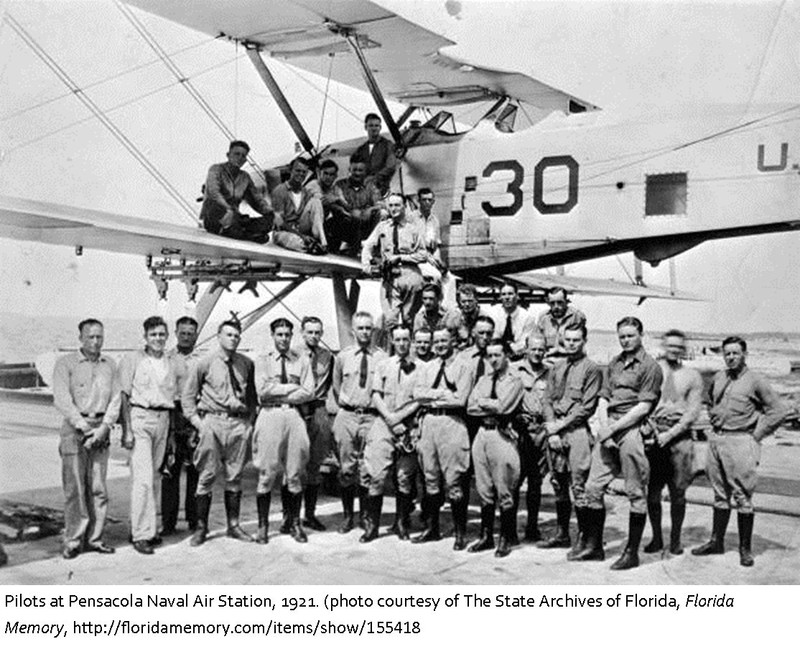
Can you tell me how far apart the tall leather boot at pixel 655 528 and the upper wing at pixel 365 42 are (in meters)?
4.37

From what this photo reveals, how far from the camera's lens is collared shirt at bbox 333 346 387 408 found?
17.9ft

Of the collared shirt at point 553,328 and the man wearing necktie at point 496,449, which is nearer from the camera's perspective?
the man wearing necktie at point 496,449

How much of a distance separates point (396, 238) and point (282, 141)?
8.38 metres

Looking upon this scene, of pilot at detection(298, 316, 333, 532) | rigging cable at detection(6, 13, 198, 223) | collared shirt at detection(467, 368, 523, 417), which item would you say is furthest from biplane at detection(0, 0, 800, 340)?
collared shirt at detection(467, 368, 523, 417)

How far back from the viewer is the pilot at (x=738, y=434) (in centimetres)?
481

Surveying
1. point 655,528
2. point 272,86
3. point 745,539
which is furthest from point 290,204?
point 745,539

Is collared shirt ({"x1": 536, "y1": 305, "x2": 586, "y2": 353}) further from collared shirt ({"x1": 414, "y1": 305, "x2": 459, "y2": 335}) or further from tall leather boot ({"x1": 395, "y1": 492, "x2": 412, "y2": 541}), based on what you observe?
tall leather boot ({"x1": 395, "y1": 492, "x2": 412, "y2": 541})

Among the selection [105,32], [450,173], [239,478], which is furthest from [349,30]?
[239,478]

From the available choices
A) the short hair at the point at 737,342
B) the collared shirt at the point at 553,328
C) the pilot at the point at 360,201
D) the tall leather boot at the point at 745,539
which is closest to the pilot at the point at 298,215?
the pilot at the point at 360,201

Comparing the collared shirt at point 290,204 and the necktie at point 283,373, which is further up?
the collared shirt at point 290,204

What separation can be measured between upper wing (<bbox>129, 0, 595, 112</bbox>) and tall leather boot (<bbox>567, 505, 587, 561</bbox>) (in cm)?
433

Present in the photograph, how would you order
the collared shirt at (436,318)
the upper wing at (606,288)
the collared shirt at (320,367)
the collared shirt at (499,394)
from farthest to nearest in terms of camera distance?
the upper wing at (606,288) < the collared shirt at (436,318) < the collared shirt at (320,367) < the collared shirt at (499,394)

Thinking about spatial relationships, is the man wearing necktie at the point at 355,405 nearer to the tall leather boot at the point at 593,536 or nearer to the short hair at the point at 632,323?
the tall leather boot at the point at 593,536

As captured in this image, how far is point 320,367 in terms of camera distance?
5637 mm
